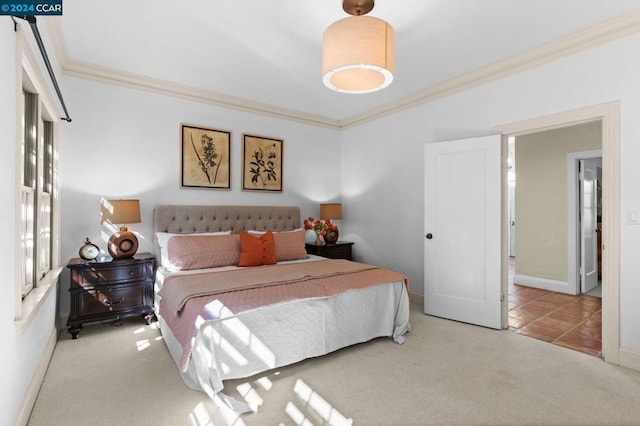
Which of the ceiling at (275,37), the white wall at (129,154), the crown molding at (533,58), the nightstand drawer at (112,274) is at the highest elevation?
the ceiling at (275,37)

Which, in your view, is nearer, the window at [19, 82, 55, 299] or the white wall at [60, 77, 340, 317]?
the window at [19, 82, 55, 299]

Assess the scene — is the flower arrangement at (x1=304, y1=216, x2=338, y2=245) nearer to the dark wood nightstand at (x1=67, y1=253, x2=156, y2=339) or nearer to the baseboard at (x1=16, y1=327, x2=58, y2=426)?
the dark wood nightstand at (x1=67, y1=253, x2=156, y2=339)

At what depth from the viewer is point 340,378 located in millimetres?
2354

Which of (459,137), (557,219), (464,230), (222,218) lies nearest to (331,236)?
(222,218)

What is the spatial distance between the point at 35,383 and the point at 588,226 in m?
6.90

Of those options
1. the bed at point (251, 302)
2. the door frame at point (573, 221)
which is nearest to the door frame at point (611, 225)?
the bed at point (251, 302)

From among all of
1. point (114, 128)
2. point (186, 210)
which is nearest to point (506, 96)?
point (186, 210)

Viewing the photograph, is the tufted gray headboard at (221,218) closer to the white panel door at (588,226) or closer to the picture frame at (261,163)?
the picture frame at (261,163)

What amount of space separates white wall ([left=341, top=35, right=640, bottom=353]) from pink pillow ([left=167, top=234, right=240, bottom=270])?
2197mm

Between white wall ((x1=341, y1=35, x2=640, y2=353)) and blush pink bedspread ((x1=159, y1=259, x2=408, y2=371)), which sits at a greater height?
white wall ((x1=341, y1=35, x2=640, y2=353))

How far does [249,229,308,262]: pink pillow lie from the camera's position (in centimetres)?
386

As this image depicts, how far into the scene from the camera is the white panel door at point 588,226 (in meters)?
4.95

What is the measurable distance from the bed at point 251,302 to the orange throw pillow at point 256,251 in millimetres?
11

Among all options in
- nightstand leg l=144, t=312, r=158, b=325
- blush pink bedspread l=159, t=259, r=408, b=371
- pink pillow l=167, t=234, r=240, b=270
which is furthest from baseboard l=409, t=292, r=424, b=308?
nightstand leg l=144, t=312, r=158, b=325
